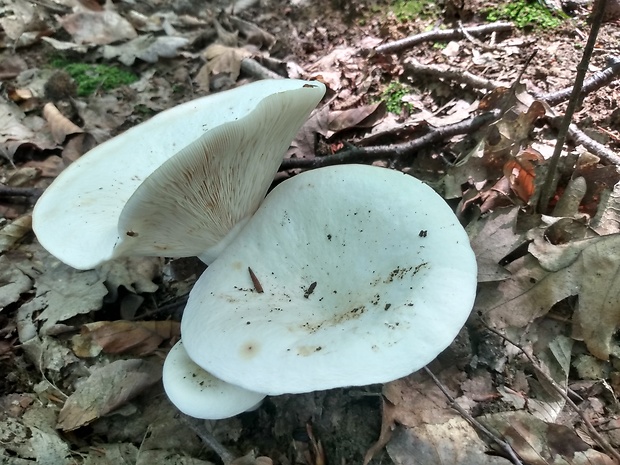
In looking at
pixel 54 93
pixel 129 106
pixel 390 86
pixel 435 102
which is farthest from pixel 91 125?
pixel 435 102

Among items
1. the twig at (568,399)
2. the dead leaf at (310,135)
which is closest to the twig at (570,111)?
the twig at (568,399)

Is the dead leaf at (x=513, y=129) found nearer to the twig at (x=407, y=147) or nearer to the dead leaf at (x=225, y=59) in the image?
the twig at (x=407, y=147)

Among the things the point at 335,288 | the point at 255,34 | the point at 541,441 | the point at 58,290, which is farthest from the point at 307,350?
the point at 255,34

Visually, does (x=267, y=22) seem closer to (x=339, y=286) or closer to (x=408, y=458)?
(x=339, y=286)

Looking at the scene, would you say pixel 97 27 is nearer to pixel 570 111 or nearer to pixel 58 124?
pixel 58 124

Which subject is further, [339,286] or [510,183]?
[510,183]

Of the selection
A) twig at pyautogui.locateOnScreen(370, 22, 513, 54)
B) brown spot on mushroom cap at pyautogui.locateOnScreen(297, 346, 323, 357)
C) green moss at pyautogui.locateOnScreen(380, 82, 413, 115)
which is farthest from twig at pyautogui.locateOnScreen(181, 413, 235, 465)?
twig at pyautogui.locateOnScreen(370, 22, 513, 54)

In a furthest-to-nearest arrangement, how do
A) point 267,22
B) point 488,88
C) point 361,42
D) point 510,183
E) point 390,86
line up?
point 267,22, point 361,42, point 390,86, point 488,88, point 510,183

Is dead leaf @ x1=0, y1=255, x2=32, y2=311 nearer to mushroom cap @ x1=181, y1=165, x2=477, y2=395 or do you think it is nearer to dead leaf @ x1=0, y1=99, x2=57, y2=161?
dead leaf @ x1=0, y1=99, x2=57, y2=161
